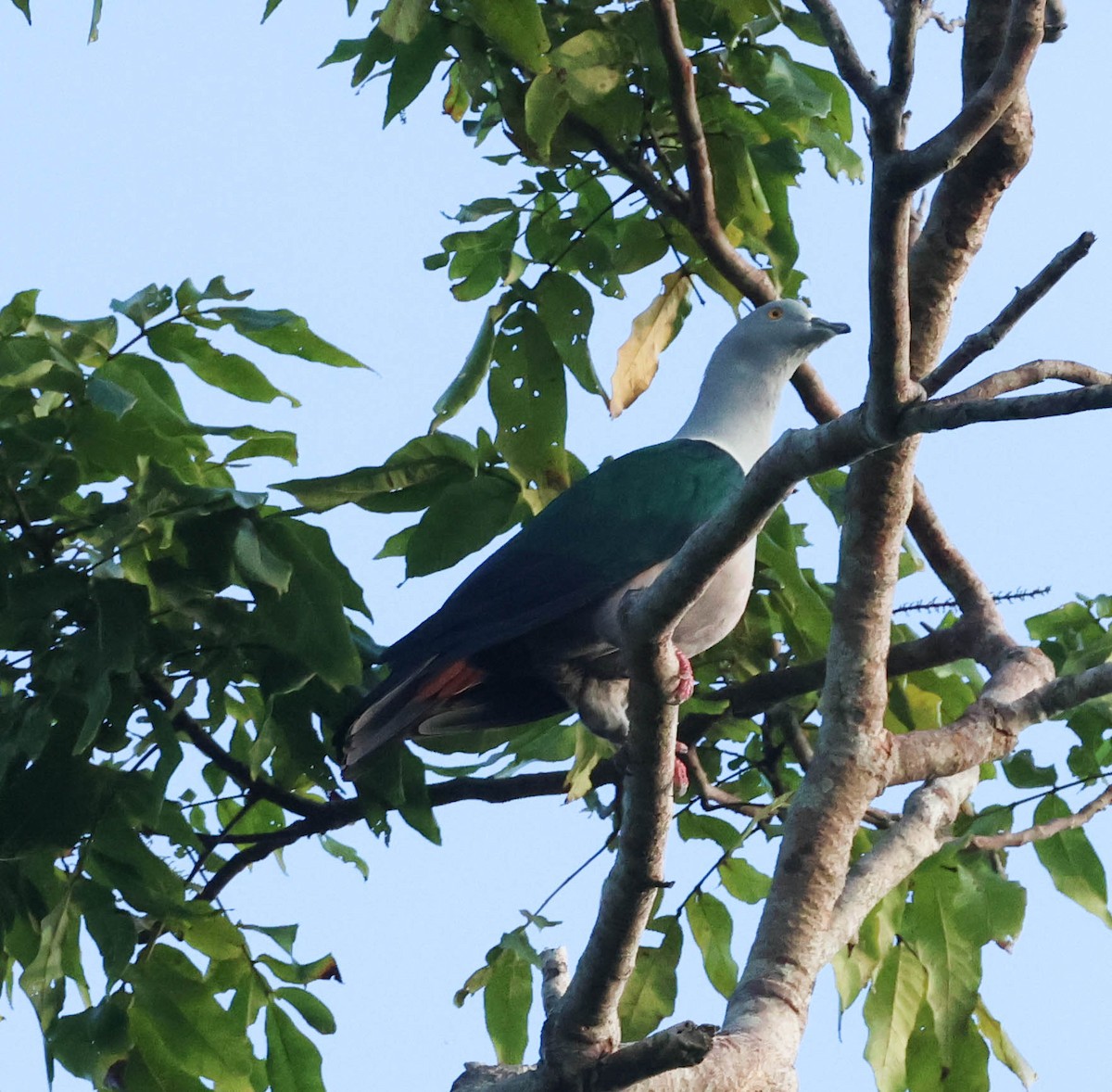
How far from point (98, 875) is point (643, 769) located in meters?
1.15

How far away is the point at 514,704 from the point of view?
3672mm

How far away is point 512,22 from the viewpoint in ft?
9.23

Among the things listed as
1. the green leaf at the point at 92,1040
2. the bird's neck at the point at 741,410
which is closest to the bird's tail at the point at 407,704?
the green leaf at the point at 92,1040

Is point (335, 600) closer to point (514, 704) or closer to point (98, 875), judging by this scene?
point (98, 875)

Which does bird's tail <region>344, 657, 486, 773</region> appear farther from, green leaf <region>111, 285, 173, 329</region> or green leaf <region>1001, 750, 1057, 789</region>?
green leaf <region>1001, 750, 1057, 789</region>

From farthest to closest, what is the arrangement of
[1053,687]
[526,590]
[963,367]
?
[526,590] < [1053,687] < [963,367]

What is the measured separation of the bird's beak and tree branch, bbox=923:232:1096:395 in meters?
2.04

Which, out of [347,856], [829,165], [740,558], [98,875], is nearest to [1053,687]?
[740,558]

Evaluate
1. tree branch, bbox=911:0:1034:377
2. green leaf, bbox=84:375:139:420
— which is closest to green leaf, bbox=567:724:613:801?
tree branch, bbox=911:0:1034:377

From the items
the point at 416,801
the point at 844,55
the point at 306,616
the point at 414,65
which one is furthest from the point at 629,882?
the point at 414,65

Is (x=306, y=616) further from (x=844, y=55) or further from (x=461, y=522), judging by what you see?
(x=844, y=55)

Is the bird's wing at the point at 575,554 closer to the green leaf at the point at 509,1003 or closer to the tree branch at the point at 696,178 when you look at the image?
the tree branch at the point at 696,178

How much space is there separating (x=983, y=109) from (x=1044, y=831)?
1.79 metres

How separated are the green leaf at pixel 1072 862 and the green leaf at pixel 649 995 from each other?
33.8 inches
